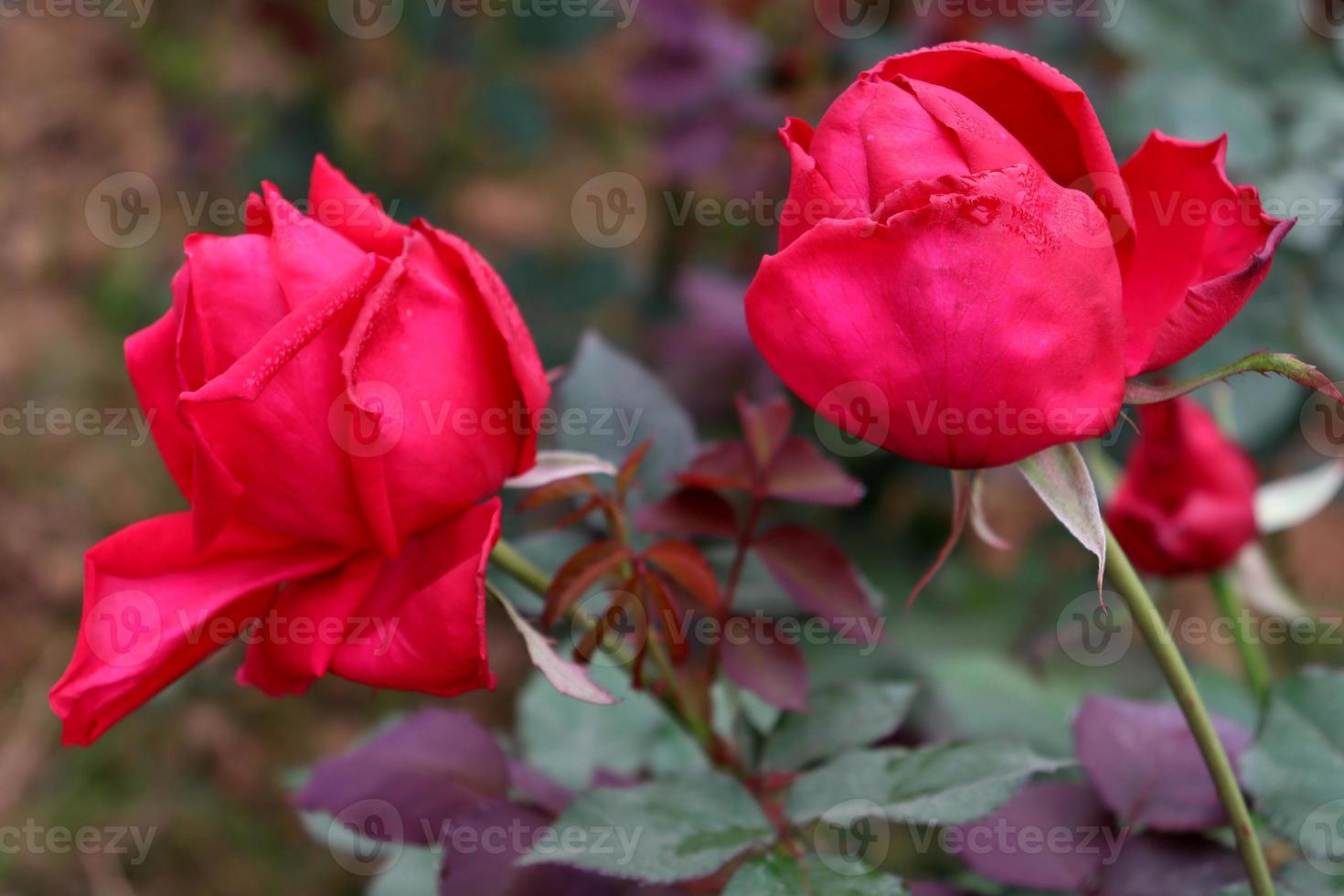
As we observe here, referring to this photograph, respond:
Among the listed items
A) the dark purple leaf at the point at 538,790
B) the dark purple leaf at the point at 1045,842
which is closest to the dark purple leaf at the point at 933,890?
the dark purple leaf at the point at 1045,842

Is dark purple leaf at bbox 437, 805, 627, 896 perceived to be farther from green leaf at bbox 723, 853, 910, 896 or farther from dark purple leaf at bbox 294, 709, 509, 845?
green leaf at bbox 723, 853, 910, 896

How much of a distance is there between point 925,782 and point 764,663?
0.41 feet

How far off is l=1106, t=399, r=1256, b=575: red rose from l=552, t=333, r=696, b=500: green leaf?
1.19 ft

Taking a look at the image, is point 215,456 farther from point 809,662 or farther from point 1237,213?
point 809,662

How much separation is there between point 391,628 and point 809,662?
92 centimetres

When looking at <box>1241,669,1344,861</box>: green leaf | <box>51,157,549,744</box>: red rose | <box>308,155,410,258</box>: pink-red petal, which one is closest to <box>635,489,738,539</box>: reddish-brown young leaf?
<box>51,157,549,744</box>: red rose

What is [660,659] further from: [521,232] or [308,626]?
[521,232]

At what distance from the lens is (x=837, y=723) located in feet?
2.46

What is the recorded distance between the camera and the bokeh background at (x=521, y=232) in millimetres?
1287

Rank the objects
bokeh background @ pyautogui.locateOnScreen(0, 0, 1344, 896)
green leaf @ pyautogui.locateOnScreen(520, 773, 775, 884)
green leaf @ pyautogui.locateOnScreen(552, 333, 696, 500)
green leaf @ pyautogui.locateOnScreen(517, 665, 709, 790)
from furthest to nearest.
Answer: bokeh background @ pyautogui.locateOnScreen(0, 0, 1344, 896), green leaf @ pyautogui.locateOnScreen(517, 665, 709, 790), green leaf @ pyautogui.locateOnScreen(552, 333, 696, 500), green leaf @ pyautogui.locateOnScreen(520, 773, 775, 884)

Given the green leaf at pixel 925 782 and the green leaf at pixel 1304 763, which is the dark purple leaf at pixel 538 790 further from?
the green leaf at pixel 1304 763

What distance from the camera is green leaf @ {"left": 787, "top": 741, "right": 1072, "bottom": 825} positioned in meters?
0.62

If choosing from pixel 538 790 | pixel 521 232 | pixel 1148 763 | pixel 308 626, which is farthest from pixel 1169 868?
pixel 521 232

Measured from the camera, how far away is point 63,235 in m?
2.60
